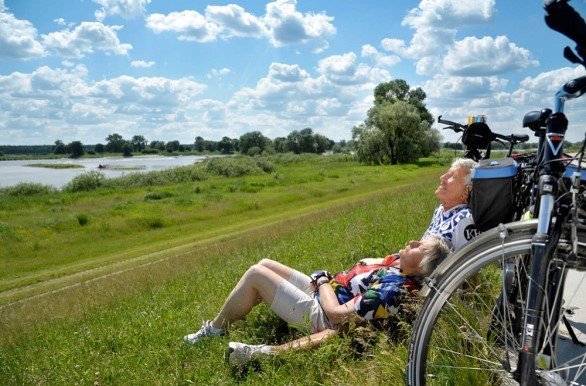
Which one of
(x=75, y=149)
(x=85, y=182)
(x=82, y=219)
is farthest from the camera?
(x=75, y=149)

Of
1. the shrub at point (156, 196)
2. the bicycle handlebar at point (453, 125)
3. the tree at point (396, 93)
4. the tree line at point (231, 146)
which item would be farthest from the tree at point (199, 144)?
the bicycle handlebar at point (453, 125)

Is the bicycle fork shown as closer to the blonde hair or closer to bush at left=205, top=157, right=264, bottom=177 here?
the blonde hair

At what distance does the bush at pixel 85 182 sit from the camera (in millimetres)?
47188

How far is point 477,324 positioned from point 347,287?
155cm

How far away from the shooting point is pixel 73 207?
3438 centimetres

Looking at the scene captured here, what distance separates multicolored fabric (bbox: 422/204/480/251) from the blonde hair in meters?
0.23

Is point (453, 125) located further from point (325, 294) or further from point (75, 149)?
point (75, 149)

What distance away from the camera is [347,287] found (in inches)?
166

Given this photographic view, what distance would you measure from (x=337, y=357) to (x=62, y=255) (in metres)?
22.0

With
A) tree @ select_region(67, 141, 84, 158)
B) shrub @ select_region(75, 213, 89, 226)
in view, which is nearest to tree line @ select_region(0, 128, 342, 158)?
tree @ select_region(67, 141, 84, 158)

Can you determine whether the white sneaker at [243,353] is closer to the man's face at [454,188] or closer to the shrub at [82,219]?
the man's face at [454,188]

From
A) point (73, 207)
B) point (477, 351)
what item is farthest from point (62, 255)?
point (477, 351)

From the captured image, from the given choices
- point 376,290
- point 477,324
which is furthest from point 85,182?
point 477,324

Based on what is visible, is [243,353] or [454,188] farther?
[454,188]
